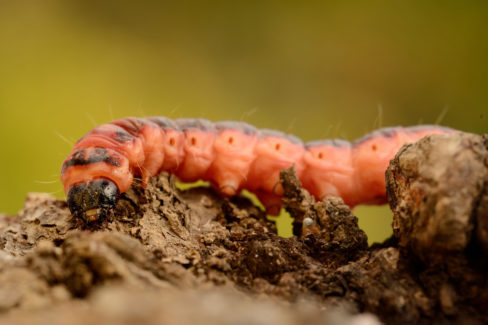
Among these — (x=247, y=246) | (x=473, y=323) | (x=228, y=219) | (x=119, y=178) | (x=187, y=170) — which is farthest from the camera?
(x=187, y=170)

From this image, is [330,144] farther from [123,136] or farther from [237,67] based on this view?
[237,67]

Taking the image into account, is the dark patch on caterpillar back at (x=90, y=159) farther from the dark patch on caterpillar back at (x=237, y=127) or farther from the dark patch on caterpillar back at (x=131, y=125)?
the dark patch on caterpillar back at (x=237, y=127)

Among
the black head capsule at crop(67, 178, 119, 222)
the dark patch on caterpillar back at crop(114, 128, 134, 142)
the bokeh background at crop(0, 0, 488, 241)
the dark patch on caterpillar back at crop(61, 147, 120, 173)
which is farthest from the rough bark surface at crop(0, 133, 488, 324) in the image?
the bokeh background at crop(0, 0, 488, 241)

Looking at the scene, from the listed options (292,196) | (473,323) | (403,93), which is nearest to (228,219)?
(292,196)

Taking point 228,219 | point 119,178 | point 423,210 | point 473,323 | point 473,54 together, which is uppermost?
point 473,54

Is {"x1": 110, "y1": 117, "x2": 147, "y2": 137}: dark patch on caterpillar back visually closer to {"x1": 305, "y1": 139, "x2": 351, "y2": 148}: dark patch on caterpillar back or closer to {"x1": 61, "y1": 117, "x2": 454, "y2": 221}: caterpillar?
{"x1": 61, "y1": 117, "x2": 454, "y2": 221}: caterpillar

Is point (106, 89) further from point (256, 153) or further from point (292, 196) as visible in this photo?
point (292, 196)

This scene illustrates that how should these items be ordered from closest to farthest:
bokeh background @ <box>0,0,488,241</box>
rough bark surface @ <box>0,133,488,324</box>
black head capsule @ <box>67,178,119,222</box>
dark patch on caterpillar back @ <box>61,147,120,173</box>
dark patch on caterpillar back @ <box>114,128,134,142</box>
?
rough bark surface @ <box>0,133,488,324</box>, black head capsule @ <box>67,178,119,222</box>, dark patch on caterpillar back @ <box>61,147,120,173</box>, dark patch on caterpillar back @ <box>114,128,134,142</box>, bokeh background @ <box>0,0,488,241</box>
